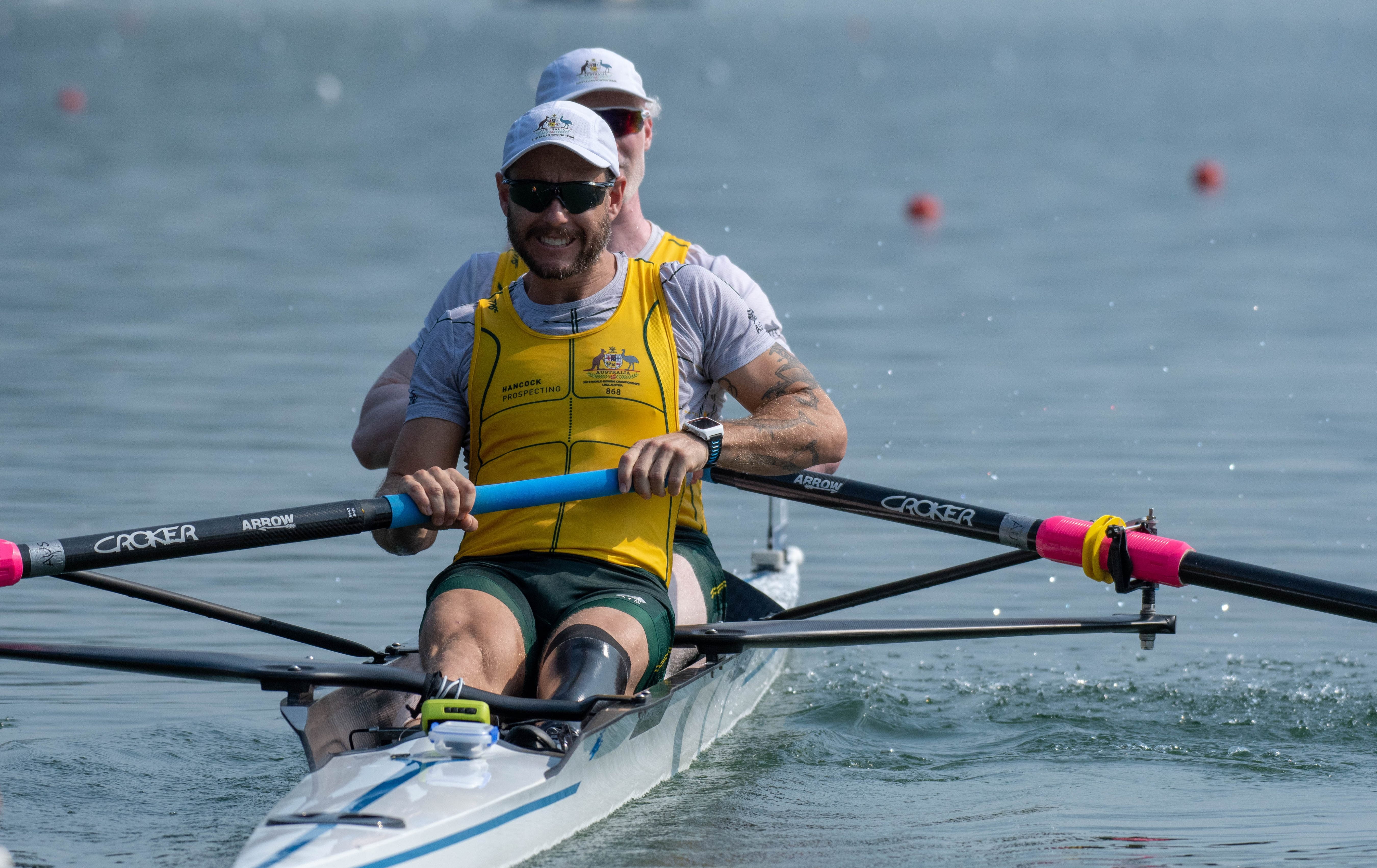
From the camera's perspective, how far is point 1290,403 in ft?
38.7

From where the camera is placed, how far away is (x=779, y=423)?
16.8 ft

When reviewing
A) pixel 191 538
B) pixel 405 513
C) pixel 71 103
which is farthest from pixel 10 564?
pixel 71 103

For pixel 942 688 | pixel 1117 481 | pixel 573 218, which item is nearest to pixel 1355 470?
pixel 1117 481

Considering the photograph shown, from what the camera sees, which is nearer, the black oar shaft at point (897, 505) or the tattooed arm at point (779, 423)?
the tattooed arm at point (779, 423)

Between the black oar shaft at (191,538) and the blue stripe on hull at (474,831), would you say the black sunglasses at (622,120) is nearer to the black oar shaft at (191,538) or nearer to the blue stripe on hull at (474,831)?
the black oar shaft at (191,538)

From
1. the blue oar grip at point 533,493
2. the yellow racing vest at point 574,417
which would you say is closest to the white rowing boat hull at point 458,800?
the yellow racing vest at point 574,417

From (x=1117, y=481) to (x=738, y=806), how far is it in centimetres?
503

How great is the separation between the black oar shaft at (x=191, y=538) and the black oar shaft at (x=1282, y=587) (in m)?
2.31

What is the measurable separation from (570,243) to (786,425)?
83 cm

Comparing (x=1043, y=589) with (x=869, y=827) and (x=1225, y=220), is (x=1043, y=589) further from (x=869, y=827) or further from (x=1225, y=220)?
(x=1225, y=220)

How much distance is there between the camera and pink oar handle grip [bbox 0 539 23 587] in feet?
15.7

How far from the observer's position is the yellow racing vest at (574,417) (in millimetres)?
4926

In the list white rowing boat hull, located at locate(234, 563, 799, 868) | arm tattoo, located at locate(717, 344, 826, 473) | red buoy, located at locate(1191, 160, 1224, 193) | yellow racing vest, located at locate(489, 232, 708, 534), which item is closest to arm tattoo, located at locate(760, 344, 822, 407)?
arm tattoo, located at locate(717, 344, 826, 473)

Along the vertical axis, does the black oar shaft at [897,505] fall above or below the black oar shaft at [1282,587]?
above
